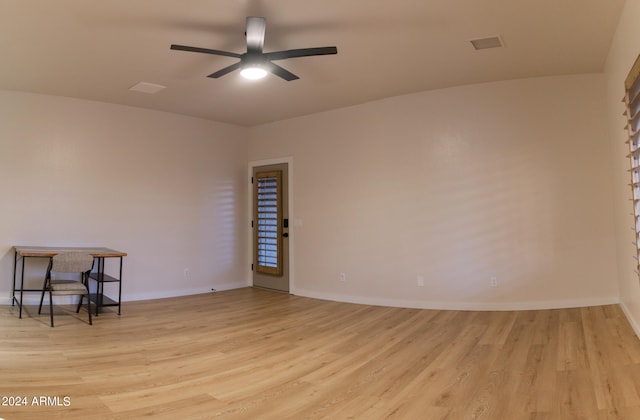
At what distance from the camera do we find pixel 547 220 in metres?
4.59

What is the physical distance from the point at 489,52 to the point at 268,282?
4698mm

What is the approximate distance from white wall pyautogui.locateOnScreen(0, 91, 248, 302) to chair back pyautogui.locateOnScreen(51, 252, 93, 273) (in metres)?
1.25

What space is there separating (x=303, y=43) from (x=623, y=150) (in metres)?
3.36

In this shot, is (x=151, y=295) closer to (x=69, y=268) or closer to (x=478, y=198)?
(x=69, y=268)

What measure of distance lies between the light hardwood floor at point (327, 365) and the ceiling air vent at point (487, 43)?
284cm

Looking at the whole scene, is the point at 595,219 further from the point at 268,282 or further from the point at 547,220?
the point at 268,282

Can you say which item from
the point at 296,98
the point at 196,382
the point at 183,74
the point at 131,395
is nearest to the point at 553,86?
the point at 296,98

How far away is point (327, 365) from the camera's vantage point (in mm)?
2992

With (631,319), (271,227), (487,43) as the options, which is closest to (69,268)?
(271,227)

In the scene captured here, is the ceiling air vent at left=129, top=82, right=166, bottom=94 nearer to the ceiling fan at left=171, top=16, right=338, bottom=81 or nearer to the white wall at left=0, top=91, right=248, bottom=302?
the white wall at left=0, top=91, right=248, bottom=302

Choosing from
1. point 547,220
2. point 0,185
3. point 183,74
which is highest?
point 183,74

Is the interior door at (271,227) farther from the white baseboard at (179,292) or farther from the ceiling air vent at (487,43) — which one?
the ceiling air vent at (487,43)

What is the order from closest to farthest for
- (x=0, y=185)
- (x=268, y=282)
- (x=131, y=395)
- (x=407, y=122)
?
(x=131, y=395) → (x=0, y=185) → (x=407, y=122) → (x=268, y=282)

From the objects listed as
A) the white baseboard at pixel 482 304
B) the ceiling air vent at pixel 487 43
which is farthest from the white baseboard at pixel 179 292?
the ceiling air vent at pixel 487 43
